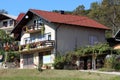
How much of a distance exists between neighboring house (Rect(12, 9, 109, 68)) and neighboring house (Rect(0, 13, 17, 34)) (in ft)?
45.3

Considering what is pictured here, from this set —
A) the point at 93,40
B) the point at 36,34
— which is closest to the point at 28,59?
the point at 36,34

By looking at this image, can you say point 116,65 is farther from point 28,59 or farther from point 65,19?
point 28,59

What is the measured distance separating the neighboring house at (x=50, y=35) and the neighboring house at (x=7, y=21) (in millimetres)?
13804

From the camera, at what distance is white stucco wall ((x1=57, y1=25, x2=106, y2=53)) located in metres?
52.8

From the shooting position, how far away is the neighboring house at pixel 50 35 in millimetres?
52562

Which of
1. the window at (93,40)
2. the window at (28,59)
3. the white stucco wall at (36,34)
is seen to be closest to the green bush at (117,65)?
the white stucco wall at (36,34)

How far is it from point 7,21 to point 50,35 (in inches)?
893

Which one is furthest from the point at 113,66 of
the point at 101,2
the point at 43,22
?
the point at 101,2

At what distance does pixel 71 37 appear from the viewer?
53.6 m

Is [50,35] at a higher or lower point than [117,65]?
higher

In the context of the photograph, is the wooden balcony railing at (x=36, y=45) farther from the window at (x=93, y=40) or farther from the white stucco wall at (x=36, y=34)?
the window at (x=93, y=40)

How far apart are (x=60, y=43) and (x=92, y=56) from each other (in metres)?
6.51

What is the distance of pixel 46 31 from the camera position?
177 feet

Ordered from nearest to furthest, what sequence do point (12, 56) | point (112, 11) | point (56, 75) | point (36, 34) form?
point (56, 75), point (36, 34), point (12, 56), point (112, 11)
